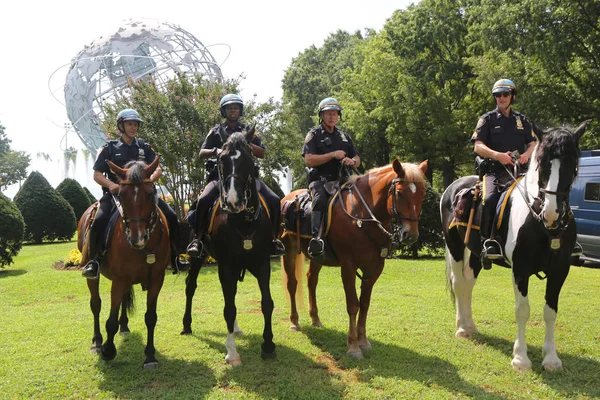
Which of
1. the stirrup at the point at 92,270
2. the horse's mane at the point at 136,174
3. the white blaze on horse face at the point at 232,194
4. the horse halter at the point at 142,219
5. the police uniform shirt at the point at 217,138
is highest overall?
the police uniform shirt at the point at 217,138

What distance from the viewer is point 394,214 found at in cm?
605

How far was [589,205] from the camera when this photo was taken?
14.3 meters

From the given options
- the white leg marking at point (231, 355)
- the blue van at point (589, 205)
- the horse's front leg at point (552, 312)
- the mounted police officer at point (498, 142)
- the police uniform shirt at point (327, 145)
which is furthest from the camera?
the blue van at point (589, 205)

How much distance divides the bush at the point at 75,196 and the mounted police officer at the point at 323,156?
77.3ft

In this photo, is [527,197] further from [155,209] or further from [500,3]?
[500,3]

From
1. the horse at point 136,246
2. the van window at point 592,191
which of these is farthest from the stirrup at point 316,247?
the van window at point 592,191

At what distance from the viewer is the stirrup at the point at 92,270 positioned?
607cm

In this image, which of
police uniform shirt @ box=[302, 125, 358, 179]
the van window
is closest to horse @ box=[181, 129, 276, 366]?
police uniform shirt @ box=[302, 125, 358, 179]

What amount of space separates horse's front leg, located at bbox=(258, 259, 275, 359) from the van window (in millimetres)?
12123

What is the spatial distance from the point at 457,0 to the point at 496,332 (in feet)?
83.6

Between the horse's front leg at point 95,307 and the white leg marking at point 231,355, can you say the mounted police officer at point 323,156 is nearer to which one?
the white leg marking at point 231,355

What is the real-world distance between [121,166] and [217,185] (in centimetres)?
145

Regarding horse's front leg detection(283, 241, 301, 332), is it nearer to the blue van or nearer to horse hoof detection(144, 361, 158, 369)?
horse hoof detection(144, 361, 158, 369)

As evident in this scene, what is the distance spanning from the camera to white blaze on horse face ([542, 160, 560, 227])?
16.8 feet
